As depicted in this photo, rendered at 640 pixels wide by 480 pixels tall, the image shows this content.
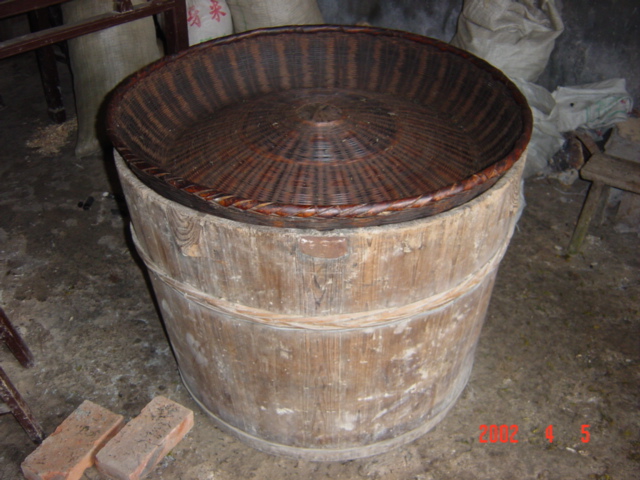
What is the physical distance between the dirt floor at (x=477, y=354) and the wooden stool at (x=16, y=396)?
7cm

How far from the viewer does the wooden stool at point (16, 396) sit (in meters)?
2.00

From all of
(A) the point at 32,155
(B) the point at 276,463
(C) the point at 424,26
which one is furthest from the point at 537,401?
(A) the point at 32,155

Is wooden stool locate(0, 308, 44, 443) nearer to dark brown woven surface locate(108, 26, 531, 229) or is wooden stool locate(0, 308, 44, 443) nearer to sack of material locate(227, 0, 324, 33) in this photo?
dark brown woven surface locate(108, 26, 531, 229)

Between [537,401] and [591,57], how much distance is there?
2.18 m

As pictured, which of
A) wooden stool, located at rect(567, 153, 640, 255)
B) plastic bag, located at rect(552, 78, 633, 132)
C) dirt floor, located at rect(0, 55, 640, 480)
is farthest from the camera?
plastic bag, located at rect(552, 78, 633, 132)

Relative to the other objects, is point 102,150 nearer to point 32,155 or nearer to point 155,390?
point 32,155

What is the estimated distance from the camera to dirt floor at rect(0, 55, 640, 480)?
6.82 feet

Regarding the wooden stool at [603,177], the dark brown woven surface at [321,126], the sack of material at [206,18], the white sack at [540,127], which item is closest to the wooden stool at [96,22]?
the sack of material at [206,18]

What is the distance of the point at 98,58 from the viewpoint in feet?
11.4

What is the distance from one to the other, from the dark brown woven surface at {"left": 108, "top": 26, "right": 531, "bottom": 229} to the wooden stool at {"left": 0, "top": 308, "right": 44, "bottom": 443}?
92 centimetres

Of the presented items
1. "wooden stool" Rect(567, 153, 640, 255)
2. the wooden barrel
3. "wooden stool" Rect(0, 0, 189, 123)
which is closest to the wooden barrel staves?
the wooden barrel

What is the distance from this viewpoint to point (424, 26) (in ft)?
13.2
